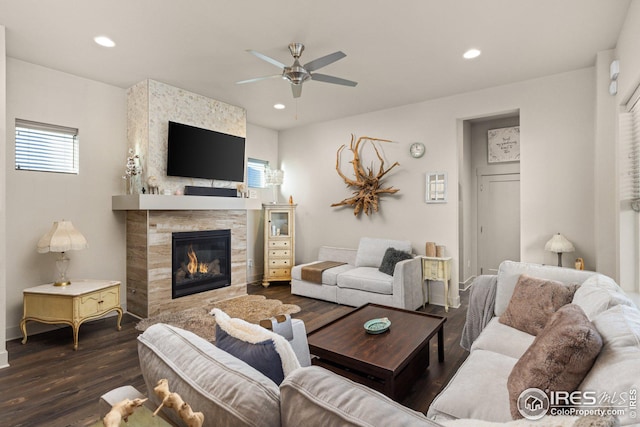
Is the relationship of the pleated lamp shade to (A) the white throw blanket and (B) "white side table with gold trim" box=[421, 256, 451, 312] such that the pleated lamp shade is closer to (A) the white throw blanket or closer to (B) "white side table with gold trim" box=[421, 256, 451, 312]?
(A) the white throw blanket

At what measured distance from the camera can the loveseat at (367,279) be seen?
3.98m

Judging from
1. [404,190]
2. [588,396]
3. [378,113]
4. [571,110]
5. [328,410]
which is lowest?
[588,396]

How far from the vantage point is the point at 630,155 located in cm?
287

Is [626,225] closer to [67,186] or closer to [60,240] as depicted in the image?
[60,240]

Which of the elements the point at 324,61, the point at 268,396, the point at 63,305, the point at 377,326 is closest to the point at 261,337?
the point at 268,396

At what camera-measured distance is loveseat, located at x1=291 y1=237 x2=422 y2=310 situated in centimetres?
398

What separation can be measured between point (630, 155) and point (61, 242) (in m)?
5.43

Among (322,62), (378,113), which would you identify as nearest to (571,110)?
(378,113)

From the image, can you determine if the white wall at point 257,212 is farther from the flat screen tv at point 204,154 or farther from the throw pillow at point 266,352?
the throw pillow at point 266,352

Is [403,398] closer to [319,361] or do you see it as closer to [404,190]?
[319,361]

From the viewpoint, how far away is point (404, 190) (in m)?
4.83

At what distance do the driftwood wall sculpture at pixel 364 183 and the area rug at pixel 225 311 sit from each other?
193 centimetres

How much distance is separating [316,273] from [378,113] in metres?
2.67

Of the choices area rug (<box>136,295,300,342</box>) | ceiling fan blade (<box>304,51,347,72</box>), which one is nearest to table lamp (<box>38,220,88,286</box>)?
area rug (<box>136,295,300,342</box>)
